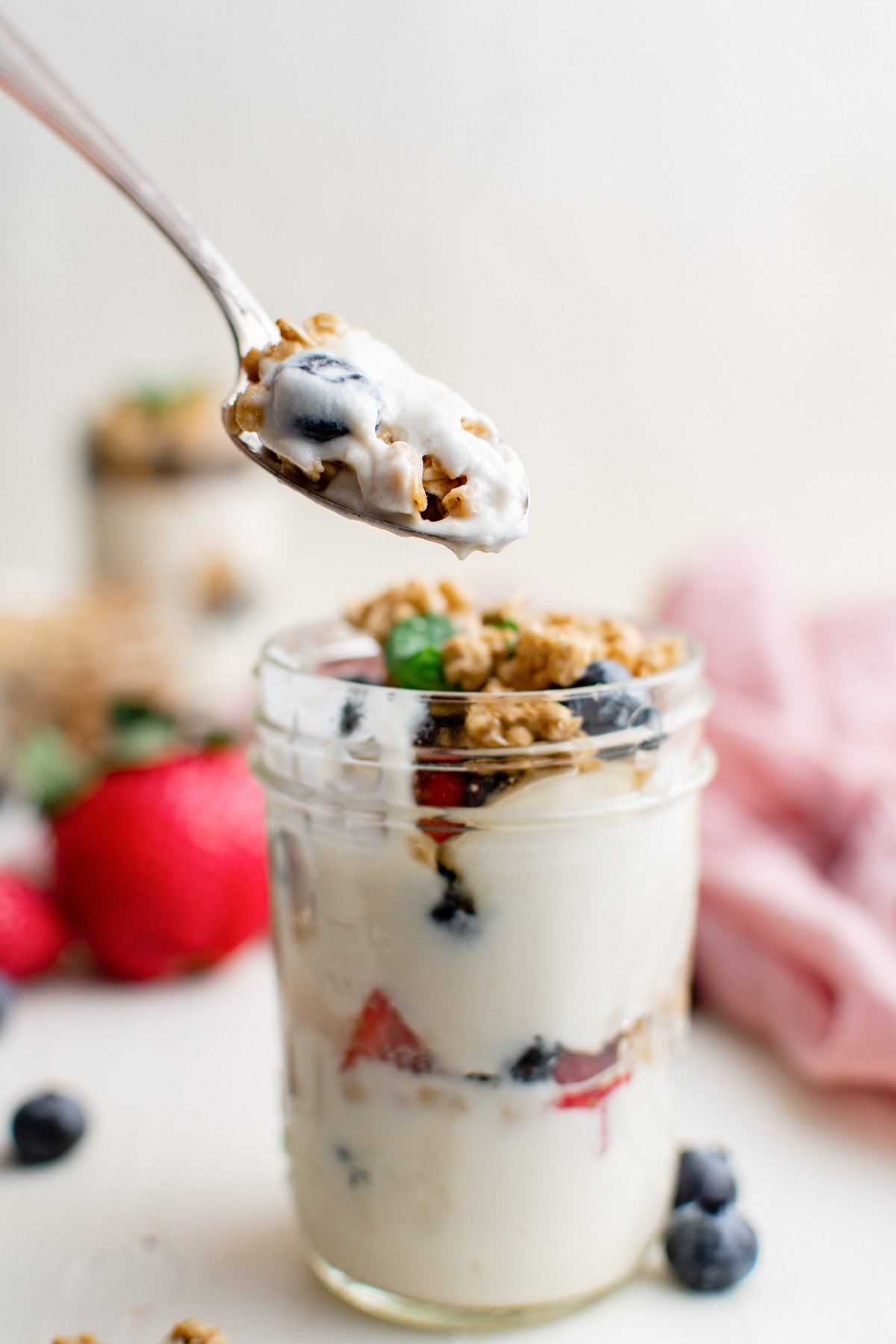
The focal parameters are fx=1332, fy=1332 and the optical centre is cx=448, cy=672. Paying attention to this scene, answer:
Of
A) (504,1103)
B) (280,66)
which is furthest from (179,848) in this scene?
(280,66)

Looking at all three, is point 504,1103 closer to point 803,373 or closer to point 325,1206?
point 325,1206

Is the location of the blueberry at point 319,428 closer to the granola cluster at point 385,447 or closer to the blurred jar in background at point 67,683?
the granola cluster at point 385,447

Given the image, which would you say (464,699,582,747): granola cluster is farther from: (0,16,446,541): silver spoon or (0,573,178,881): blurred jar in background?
(0,573,178,881): blurred jar in background

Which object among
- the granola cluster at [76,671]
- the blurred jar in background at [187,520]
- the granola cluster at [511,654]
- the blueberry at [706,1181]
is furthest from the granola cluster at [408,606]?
the blurred jar in background at [187,520]

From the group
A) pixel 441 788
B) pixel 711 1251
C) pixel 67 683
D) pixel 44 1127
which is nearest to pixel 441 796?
pixel 441 788

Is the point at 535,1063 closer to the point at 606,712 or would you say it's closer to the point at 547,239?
the point at 606,712

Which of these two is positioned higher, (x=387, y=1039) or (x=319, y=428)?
(x=319, y=428)

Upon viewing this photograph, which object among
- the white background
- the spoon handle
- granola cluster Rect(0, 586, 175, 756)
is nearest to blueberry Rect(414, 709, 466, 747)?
the spoon handle
